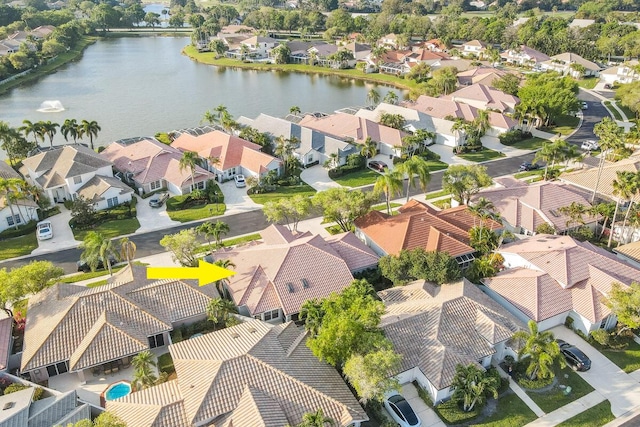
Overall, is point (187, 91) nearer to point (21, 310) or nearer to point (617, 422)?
point (21, 310)

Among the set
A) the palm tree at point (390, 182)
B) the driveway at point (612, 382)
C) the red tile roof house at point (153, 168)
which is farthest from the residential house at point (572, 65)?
the driveway at point (612, 382)

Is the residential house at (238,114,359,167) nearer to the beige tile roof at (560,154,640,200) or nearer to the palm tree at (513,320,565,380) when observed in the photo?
the beige tile roof at (560,154,640,200)

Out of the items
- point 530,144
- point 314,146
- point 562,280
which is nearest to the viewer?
point 562,280

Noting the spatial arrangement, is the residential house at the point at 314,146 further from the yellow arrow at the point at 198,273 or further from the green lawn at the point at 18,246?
the green lawn at the point at 18,246

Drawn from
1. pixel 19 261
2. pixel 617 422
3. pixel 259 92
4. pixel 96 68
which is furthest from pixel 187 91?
pixel 617 422

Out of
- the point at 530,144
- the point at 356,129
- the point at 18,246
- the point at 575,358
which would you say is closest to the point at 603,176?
the point at 530,144

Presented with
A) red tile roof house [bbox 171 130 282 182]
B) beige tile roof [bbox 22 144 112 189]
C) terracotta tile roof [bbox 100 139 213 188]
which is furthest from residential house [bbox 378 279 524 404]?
beige tile roof [bbox 22 144 112 189]

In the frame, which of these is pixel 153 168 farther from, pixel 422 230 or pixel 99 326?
pixel 422 230
